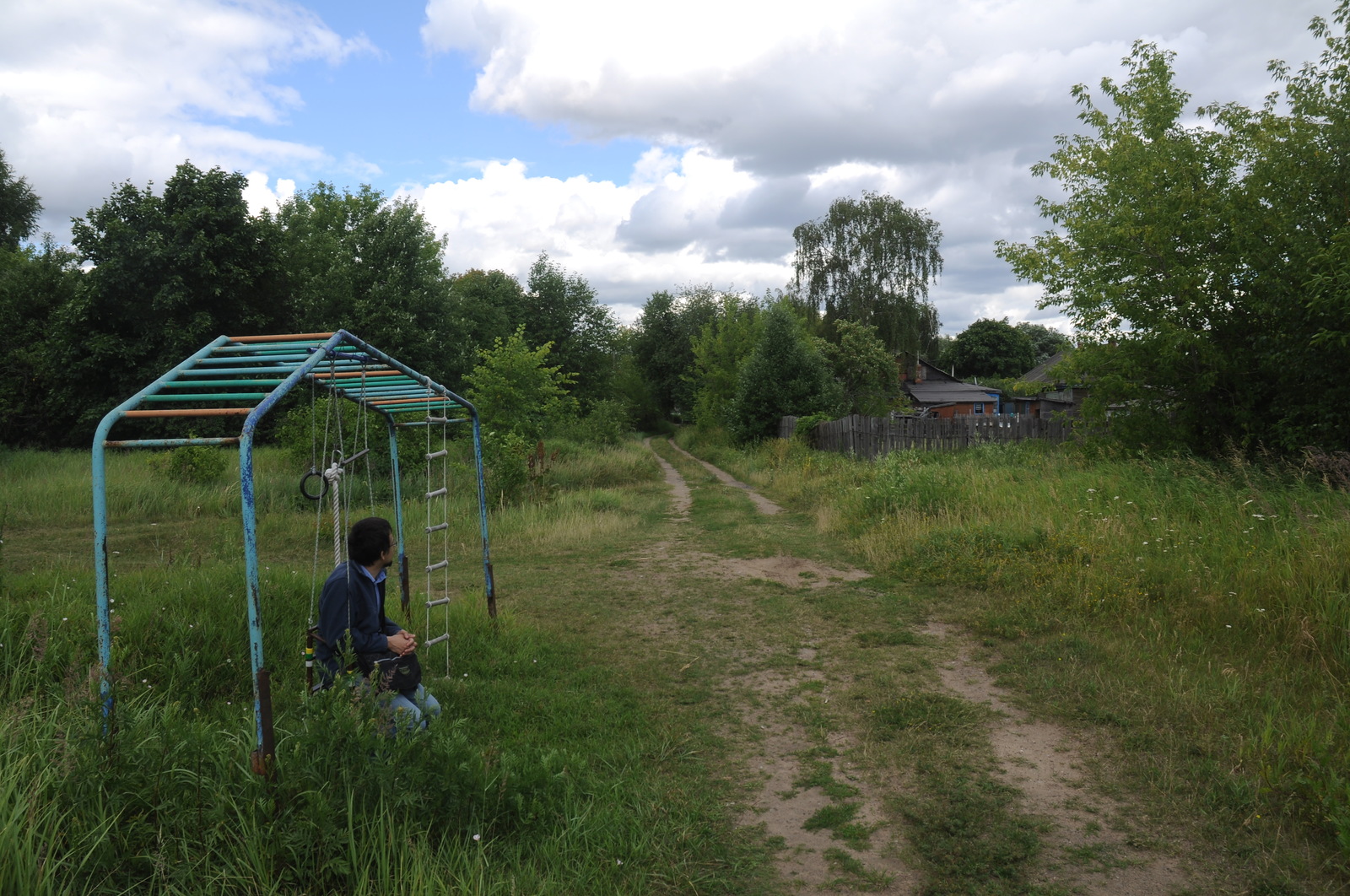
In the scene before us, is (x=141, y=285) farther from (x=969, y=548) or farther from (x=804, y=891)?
(x=804, y=891)

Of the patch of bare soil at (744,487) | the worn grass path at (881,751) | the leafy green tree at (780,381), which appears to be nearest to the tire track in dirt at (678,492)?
the patch of bare soil at (744,487)

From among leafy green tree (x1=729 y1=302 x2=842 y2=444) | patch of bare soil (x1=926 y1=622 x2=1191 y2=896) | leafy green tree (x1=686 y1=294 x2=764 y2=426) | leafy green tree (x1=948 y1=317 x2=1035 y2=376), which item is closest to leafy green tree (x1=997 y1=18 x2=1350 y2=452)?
patch of bare soil (x1=926 y1=622 x2=1191 y2=896)

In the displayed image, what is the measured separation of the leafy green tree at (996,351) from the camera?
76.3 meters

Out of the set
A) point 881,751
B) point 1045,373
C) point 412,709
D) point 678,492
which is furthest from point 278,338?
point 678,492

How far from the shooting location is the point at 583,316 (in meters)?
49.0

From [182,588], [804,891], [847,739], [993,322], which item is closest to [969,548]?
[847,739]

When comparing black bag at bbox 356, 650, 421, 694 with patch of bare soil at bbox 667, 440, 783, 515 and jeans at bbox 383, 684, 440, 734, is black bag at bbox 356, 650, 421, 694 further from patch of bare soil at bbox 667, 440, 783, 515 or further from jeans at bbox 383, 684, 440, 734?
patch of bare soil at bbox 667, 440, 783, 515

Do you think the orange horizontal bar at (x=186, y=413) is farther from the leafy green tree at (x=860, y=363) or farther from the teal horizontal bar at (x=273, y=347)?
the leafy green tree at (x=860, y=363)

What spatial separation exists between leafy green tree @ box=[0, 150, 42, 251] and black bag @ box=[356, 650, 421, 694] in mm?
44743

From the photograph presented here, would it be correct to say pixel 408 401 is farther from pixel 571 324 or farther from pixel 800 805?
pixel 571 324

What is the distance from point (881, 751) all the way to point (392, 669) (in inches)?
113

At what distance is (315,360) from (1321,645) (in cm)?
682

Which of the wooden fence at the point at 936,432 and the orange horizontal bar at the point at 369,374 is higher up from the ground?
the orange horizontal bar at the point at 369,374

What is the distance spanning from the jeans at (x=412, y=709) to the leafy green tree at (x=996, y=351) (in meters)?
78.2
